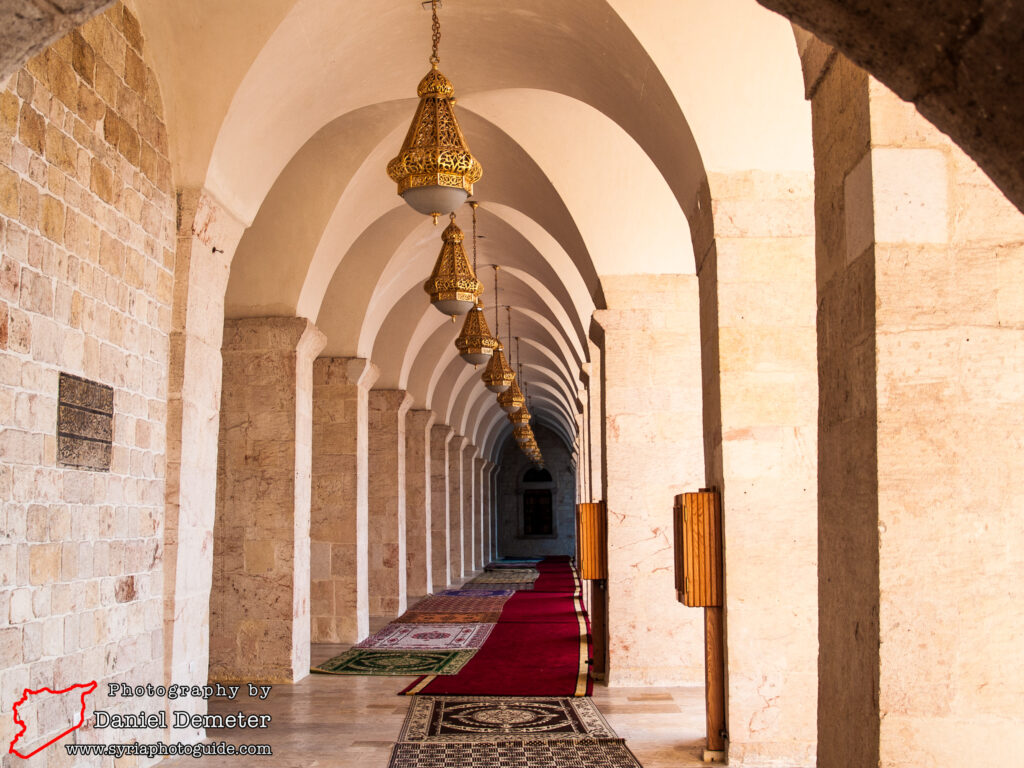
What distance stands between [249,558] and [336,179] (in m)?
3.43

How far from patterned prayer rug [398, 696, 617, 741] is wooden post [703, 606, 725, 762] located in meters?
0.82

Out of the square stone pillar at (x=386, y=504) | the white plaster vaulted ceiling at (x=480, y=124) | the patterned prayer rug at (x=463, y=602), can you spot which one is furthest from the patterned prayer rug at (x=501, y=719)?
the patterned prayer rug at (x=463, y=602)

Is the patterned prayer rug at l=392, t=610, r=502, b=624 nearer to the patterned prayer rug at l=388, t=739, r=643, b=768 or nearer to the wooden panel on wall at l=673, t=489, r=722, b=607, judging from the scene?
the patterned prayer rug at l=388, t=739, r=643, b=768

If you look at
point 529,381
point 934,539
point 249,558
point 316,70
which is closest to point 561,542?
point 529,381

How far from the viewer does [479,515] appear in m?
27.1

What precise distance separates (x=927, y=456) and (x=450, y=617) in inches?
451

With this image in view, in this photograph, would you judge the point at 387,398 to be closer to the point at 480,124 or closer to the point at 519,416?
the point at 519,416

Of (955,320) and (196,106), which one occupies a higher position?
(196,106)

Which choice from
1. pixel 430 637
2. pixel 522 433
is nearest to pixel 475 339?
pixel 430 637

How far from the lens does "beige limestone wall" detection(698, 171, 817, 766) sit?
5215mm

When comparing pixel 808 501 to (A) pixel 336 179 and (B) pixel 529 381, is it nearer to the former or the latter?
(A) pixel 336 179

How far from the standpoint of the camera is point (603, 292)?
27.6 ft

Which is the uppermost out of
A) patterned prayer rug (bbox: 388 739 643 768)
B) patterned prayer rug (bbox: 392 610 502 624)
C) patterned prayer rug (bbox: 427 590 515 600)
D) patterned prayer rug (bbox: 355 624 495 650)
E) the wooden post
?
the wooden post

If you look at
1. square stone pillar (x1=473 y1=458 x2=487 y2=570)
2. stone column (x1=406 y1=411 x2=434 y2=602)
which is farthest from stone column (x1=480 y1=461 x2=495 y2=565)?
stone column (x1=406 y1=411 x2=434 y2=602)
